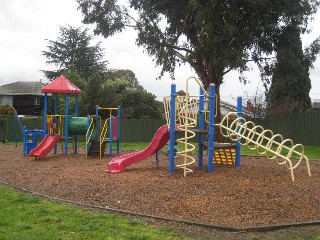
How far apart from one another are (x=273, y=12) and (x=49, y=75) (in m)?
33.6

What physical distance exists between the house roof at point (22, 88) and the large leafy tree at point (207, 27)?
23.7 meters

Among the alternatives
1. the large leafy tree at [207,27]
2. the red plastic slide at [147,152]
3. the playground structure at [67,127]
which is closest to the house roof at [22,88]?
the large leafy tree at [207,27]

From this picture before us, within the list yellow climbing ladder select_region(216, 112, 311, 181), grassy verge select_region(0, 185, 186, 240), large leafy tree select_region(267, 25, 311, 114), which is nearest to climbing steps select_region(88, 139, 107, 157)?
yellow climbing ladder select_region(216, 112, 311, 181)

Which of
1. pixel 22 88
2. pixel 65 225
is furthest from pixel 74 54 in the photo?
pixel 65 225

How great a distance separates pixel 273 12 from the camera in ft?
65.1

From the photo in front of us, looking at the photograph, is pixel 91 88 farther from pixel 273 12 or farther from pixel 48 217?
pixel 48 217

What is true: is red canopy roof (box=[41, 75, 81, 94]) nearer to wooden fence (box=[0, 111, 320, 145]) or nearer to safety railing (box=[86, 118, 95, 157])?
safety railing (box=[86, 118, 95, 157])

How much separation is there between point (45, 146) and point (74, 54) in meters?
36.2

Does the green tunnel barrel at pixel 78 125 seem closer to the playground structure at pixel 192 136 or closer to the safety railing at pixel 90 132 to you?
the safety railing at pixel 90 132

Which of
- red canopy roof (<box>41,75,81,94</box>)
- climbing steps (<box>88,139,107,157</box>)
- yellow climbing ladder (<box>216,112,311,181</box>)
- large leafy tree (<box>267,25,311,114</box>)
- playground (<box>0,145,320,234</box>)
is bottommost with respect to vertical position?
playground (<box>0,145,320,234</box>)

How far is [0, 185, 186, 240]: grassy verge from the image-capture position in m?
5.41

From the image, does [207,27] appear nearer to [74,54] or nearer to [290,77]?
[290,77]

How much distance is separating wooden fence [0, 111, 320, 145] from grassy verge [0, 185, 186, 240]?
60.8ft

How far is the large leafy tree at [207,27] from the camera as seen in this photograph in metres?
19.1
